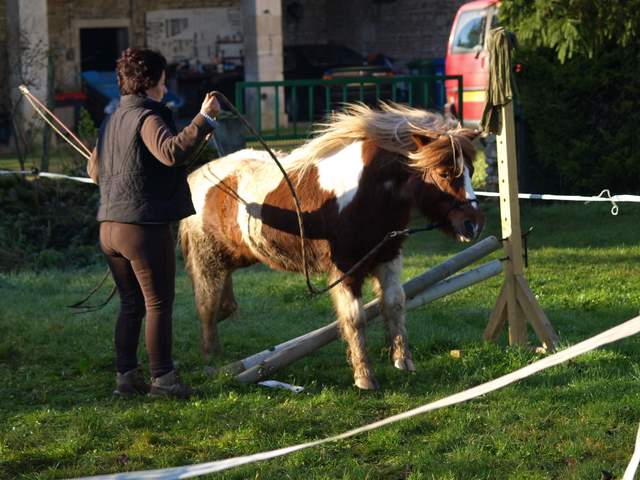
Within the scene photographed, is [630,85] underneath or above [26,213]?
above

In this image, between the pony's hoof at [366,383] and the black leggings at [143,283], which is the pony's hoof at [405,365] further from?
the black leggings at [143,283]

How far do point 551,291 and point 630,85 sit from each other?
14.7 feet

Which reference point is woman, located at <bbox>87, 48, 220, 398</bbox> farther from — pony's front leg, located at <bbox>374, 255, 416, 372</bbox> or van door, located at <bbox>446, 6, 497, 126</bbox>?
van door, located at <bbox>446, 6, 497, 126</bbox>

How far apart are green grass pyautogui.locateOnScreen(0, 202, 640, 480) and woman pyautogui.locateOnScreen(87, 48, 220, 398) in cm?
57

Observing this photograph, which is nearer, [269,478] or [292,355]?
[269,478]

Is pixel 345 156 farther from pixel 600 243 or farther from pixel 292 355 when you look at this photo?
pixel 600 243

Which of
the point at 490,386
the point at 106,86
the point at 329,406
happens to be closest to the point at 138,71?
the point at 329,406

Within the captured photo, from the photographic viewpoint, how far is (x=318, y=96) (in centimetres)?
2847

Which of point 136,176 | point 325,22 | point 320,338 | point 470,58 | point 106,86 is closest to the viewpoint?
point 136,176

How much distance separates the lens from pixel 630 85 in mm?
13773

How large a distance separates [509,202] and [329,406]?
1.95m

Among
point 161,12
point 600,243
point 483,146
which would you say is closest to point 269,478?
point 600,243

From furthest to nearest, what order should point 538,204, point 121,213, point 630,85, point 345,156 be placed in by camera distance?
point 538,204 → point 630,85 → point 345,156 → point 121,213

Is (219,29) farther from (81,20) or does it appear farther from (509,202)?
(509,202)
